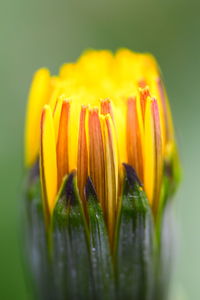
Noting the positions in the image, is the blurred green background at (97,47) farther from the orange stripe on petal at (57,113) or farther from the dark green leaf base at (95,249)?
the orange stripe on petal at (57,113)

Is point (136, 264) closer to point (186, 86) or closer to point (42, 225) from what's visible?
point (42, 225)

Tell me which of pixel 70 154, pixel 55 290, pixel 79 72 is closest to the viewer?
pixel 70 154

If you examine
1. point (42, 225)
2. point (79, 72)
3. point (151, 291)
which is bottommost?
point (151, 291)

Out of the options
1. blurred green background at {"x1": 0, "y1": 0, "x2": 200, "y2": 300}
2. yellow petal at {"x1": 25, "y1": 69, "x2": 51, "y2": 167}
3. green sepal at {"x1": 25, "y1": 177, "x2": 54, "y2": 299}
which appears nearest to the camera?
green sepal at {"x1": 25, "y1": 177, "x2": 54, "y2": 299}

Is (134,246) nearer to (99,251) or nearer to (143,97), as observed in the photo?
(99,251)

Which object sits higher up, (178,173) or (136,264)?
(178,173)

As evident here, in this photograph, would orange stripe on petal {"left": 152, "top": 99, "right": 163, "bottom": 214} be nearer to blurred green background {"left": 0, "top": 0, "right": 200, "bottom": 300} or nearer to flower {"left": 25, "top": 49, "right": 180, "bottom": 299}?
flower {"left": 25, "top": 49, "right": 180, "bottom": 299}

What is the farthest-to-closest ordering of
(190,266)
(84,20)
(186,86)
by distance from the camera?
(84,20), (186,86), (190,266)

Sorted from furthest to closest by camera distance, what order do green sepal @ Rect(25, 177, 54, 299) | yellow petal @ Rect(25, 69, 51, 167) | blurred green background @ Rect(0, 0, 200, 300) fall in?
blurred green background @ Rect(0, 0, 200, 300)
yellow petal @ Rect(25, 69, 51, 167)
green sepal @ Rect(25, 177, 54, 299)

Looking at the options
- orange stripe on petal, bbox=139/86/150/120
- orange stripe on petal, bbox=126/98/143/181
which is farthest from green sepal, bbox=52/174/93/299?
orange stripe on petal, bbox=139/86/150/120

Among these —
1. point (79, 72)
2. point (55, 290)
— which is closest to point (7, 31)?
point (79, 72)
